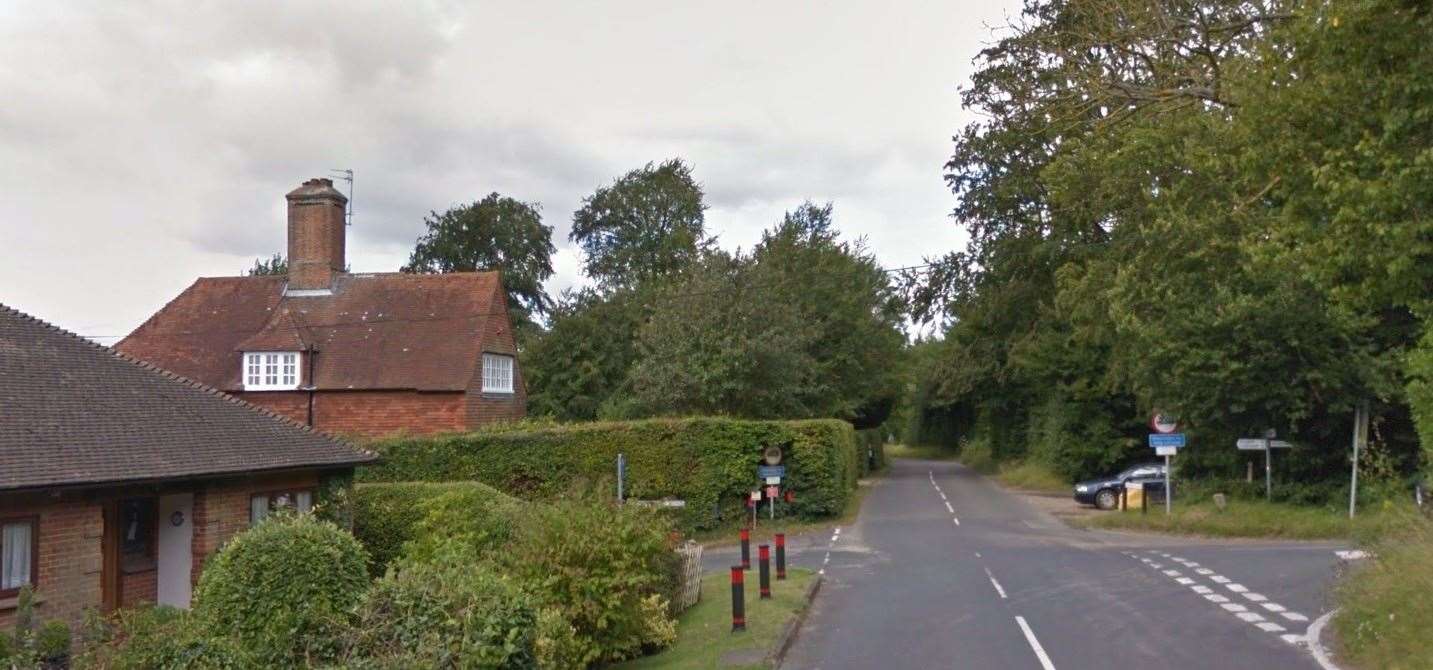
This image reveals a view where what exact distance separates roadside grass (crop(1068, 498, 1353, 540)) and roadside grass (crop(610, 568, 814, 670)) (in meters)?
13.4

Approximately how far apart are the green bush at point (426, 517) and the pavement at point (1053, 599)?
162 inches

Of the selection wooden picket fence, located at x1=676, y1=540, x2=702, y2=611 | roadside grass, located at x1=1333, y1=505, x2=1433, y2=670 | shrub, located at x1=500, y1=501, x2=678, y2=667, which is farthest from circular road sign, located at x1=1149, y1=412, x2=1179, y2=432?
shrub, located at x1=500, y1=501, x2=678, y2=667

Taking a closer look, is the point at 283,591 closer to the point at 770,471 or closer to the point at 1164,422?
the point at 770,471

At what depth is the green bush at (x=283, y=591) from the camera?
9.80m

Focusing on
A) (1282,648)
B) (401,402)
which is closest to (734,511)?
(401,402)

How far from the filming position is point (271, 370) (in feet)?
128

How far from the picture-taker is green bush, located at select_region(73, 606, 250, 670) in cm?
939

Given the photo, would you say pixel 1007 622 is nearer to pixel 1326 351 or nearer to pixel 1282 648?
pixel 1282 648

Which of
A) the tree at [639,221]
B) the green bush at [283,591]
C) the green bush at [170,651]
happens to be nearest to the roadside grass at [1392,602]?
the green bush at [283,591]

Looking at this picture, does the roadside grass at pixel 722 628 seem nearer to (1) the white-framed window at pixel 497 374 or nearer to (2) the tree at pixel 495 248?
(1) the white-framed window at pixel 497 374

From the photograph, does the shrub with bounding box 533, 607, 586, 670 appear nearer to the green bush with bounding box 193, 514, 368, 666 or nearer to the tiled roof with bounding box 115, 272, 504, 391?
the green bush with bounding box 193, 514, 368, 666

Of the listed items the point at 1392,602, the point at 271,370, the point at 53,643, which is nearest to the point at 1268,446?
the point at 1392,602

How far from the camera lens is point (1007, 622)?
1588 centimetres

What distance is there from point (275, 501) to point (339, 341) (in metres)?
20.7
